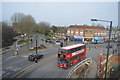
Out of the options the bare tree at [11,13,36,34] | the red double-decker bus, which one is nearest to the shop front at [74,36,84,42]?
the bare tree at [11,13,36,34]

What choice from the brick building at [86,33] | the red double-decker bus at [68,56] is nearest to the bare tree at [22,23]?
the brick building at [86,33]

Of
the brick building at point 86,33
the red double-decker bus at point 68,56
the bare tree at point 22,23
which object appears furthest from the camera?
the brick building at point 86,33

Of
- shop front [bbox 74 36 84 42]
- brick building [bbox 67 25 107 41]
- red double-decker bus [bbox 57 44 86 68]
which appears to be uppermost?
brick building [bbox 67 25 107 41]

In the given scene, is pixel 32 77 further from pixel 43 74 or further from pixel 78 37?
pixel 78 37

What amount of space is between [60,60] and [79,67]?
335 centimetres

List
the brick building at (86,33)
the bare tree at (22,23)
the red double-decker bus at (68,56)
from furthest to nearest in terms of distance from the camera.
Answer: the brick building at (86,33) < the bare tree at (22,23) < the red double-decker bus at (68,56)

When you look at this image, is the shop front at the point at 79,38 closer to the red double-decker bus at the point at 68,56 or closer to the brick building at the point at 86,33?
the brick building at the point at 86,33

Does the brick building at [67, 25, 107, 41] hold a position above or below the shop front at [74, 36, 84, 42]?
above

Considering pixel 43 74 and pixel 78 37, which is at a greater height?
pixel 78 37

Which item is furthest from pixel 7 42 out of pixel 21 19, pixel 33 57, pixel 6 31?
pixel 33 57

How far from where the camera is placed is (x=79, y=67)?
1388cm

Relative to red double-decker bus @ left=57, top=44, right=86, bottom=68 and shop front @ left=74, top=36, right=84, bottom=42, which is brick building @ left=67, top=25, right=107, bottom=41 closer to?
shop front @ left=74, top=36, right=84, bottom=42

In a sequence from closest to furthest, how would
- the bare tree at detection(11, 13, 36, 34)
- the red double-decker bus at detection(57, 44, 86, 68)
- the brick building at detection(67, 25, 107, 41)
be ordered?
the red double-decker bus at detection(57, 44, 86, 68), the bare tree at detection(11, 13, 36, 34), the brick building at detection(67, 25, 107, 41)

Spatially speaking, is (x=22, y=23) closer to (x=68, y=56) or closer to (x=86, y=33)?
(x=86, y=33)
